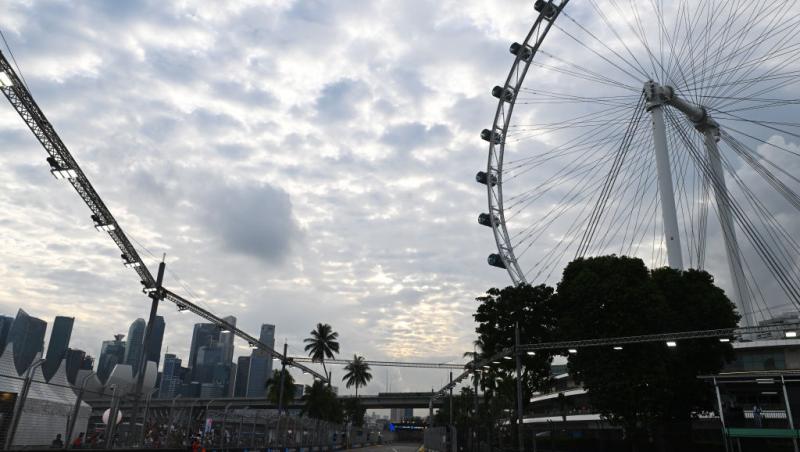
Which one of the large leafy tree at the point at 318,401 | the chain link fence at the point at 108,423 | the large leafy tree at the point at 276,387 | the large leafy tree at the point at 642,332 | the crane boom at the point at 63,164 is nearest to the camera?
the chain link fence at the point at 108,423

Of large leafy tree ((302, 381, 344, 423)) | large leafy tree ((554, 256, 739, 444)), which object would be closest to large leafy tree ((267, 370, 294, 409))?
large leafy tree ((302, 381, 344, 423))

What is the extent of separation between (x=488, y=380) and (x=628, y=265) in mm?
27988

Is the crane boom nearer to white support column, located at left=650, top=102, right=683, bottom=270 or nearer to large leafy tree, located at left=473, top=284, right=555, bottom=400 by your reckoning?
large leafy tree, located at left=473, top=284, right=555, bottom=400

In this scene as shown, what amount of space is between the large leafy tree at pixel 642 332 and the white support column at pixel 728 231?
349 centimetres

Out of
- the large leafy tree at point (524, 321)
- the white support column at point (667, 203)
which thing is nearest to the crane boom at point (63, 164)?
the large leafy tree at point (524, 321)

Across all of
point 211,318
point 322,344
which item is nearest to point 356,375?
point 322,344

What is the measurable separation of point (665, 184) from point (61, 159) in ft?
132

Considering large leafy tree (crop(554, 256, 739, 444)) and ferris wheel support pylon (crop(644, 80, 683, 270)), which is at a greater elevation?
ferris wheel support pylon (crop(644, 80, 683, 270))

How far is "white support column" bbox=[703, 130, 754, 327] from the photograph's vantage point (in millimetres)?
39688

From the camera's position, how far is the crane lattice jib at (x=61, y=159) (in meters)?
29.4

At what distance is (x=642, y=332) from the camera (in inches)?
1467

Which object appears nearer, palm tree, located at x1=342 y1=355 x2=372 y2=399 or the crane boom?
the crane boom

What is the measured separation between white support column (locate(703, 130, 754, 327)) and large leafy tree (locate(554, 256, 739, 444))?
3.49 m

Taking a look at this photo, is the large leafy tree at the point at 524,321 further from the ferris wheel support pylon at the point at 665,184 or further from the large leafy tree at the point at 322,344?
the large leafy tree at the point at 322,344
